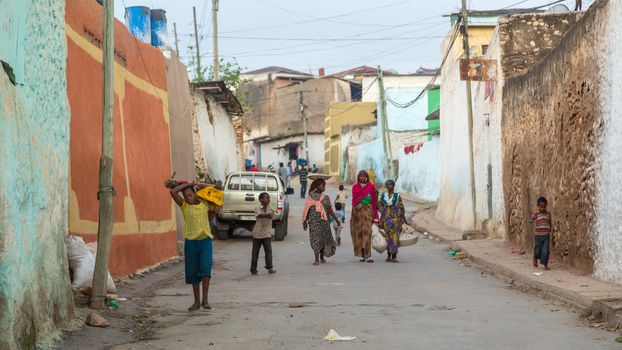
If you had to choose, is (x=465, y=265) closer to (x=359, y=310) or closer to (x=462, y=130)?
(x=359, y=310)

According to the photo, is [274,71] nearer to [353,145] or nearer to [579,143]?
[353,145]

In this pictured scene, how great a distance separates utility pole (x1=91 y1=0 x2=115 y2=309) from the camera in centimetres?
1030

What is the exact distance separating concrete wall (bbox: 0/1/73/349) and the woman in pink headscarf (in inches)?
350

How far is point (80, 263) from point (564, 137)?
8.22m

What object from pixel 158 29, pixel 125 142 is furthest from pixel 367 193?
pixel 158 29

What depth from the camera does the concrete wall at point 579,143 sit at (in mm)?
12391

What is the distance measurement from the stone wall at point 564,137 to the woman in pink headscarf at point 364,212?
3.05m

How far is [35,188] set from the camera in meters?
8.13

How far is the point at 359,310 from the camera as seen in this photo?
35.7 feet

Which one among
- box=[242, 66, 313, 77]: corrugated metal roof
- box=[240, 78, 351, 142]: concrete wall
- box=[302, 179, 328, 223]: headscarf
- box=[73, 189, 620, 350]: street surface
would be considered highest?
box=[242, 66, 313, 77]: corrugated metal roof

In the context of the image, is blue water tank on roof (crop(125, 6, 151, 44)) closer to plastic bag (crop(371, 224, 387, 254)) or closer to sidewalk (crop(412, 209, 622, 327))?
Result: plastic bag (crop(371, 224, 387, 254))

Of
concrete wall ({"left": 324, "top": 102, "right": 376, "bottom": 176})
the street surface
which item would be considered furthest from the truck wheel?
concrete wall ({"left": 324, "top": 102, "right": 376, "bottom": 176})

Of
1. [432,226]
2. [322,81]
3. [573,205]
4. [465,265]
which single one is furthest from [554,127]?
[322,81]

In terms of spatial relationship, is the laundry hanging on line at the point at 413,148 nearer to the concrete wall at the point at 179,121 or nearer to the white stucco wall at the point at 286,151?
the concrete wall at the point at 179,121
